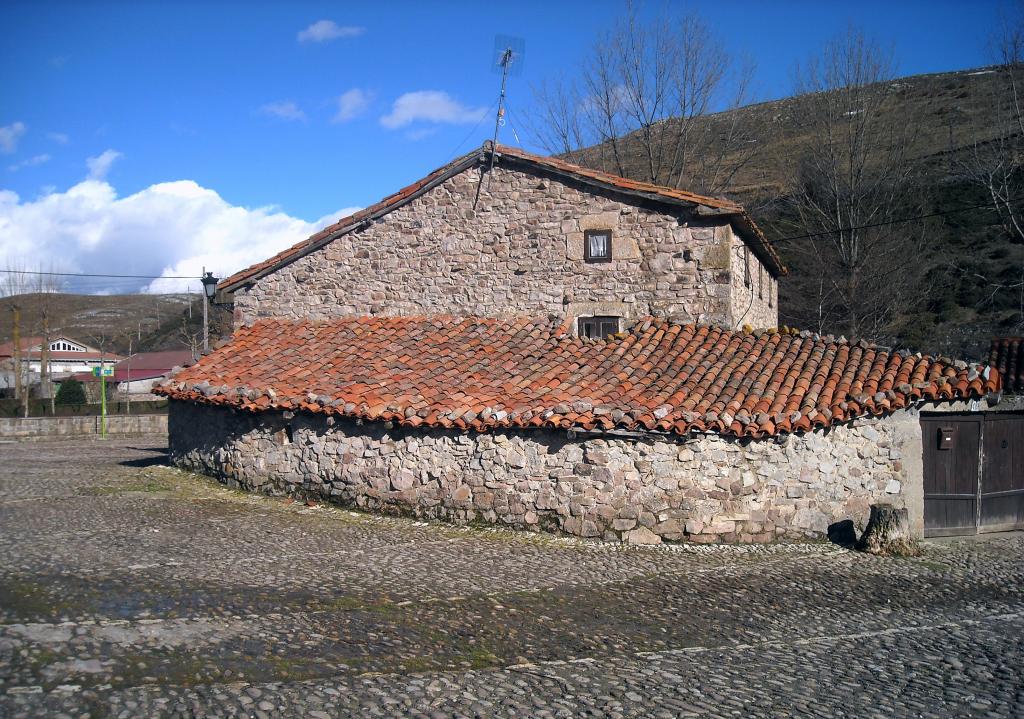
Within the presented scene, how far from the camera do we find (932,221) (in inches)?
1242

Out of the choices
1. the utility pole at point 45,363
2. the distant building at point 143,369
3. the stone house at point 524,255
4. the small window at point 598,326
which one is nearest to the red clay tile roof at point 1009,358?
the stone house at point 524,255

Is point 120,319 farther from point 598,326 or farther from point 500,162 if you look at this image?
point 598,326

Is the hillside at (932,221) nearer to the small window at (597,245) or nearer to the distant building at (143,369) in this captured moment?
the small window at (597,245)

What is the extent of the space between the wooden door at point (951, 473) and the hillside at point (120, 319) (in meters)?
42.4

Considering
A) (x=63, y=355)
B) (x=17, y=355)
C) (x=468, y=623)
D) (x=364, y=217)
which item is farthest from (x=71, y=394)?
(x=468, y=623)

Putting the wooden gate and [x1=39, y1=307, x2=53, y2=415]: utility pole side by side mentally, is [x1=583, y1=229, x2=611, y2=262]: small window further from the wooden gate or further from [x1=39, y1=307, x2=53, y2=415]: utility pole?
[x1=39, y1=307, x2=53, y2=415]: utility pole

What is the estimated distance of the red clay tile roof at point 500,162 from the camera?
13.2m

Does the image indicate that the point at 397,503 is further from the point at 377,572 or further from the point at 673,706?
the point at 673,706

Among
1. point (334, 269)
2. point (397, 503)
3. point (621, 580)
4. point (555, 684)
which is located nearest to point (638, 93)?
point (334, 269)

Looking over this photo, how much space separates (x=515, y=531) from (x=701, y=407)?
2943 mm

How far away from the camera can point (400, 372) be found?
12328 millimetres

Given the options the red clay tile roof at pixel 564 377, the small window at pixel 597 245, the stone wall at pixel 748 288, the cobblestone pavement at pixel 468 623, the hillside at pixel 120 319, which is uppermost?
the hillside at pixel 120 319

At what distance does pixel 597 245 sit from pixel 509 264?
165cm

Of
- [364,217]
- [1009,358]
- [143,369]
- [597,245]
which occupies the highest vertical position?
[364,217]
